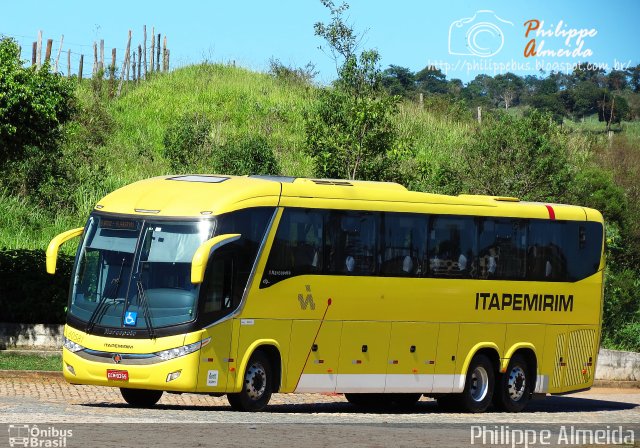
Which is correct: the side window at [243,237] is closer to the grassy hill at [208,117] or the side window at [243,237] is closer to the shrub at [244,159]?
the grassy hill at [208,117]

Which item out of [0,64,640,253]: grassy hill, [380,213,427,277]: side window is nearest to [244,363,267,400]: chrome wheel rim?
[380,213,427,277]: side window

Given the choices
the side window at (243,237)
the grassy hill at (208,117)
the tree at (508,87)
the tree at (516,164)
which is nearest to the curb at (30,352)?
the side window at (243,237)

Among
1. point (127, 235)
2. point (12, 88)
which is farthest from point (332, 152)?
point (127, 235)

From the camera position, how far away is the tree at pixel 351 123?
3129cm

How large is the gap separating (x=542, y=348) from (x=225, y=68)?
48724mm

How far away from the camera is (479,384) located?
2288 centimetres

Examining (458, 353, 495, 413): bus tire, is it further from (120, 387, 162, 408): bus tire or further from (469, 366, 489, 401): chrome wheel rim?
(120, 387, 162, 408): bus tire

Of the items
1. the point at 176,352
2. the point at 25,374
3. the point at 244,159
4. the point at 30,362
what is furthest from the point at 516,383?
the point at 244,159

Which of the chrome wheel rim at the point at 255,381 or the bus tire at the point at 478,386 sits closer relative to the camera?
the chrome wheel rim at the point at 255,381

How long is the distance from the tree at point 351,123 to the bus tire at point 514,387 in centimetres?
904

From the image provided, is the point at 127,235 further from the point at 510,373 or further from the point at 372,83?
the point at 372,83

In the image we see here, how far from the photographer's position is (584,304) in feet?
80.6

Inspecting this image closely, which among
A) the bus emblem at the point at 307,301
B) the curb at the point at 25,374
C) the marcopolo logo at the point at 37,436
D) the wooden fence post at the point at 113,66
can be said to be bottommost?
the curb at the point at 25,374

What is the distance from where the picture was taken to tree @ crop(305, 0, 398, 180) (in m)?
31.3
